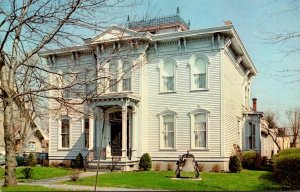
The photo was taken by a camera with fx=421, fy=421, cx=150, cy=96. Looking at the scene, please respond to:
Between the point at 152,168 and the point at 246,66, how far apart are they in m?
13.3

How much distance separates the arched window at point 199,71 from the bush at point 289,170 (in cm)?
973

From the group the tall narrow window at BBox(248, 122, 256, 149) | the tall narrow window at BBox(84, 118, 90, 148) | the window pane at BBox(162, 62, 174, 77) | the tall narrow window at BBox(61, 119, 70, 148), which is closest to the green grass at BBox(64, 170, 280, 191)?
the window pane at BBox(162, 62, 174, 77)

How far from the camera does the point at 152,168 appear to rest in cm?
2694

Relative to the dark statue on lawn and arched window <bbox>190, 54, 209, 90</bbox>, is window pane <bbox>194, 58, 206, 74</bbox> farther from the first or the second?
the dark statue on lawn

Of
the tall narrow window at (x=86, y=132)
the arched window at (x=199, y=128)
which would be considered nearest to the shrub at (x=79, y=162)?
the tall narrow window at (x=86, y=132)

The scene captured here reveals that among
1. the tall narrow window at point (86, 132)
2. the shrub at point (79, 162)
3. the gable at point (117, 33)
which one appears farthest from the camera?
the tall narrow window at point (86, 132)

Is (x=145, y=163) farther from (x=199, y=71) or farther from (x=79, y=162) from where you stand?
(x=199, y=71)

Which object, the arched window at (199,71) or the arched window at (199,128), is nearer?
the arched window at (199,128)

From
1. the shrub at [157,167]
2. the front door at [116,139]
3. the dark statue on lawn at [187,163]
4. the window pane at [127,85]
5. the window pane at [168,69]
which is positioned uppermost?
the window pane at [168,69]

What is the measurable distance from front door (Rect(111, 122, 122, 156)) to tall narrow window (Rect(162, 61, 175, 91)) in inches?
163

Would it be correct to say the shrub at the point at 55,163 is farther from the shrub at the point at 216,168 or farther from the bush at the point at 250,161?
the bush at the point at 250,161

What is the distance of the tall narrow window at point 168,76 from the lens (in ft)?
89.3

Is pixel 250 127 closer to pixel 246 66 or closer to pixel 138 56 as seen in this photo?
pixel 246 66

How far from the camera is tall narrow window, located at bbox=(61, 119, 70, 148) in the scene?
3100 centimetres
